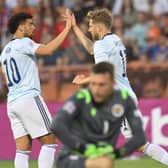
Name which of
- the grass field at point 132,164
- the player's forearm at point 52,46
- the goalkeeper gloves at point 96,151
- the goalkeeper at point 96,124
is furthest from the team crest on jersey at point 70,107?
the grass field at point 132,164

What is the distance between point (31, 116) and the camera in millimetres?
9195

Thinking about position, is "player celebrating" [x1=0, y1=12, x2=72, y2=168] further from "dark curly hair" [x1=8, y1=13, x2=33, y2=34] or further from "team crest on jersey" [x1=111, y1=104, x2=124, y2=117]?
"team crest on jersey" [x1=111, y1=104, x2=124, y2=117]

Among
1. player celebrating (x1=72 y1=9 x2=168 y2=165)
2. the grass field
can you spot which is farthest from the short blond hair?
the grass field

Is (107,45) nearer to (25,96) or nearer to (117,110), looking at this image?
(25,96)

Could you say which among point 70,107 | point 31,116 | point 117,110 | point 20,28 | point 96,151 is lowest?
point 31,116

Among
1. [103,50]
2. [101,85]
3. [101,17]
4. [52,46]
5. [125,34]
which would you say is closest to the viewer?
[101,85]

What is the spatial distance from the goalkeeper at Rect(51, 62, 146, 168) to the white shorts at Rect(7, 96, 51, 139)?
2.41 metres

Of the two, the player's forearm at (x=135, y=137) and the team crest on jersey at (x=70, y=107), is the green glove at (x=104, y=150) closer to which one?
the player's forearm at (x=135, y=137)

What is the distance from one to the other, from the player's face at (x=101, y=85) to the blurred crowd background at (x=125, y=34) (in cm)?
753

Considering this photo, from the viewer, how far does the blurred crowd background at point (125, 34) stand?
1418cm

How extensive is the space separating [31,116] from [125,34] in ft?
23.8

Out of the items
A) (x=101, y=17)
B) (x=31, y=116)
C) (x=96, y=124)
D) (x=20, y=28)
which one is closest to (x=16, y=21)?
(x=20, y=28)

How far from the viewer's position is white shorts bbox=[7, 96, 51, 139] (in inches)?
361

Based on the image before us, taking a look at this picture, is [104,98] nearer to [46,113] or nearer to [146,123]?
[46,113]
